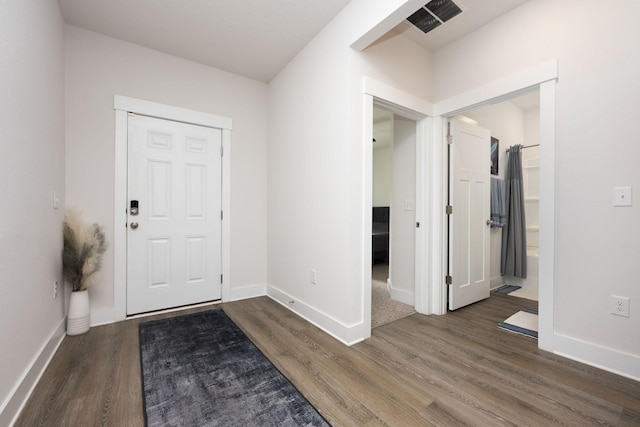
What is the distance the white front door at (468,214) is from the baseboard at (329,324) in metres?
1.19

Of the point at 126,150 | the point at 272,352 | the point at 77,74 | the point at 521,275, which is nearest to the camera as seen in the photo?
the point at 272,352

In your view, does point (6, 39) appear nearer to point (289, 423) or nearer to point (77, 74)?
point (77, 74)

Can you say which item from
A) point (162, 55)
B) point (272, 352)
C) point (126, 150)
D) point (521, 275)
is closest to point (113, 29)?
point (162, 55)

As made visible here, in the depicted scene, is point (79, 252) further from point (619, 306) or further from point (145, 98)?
point (619, 306)

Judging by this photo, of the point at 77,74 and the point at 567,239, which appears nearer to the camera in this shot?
the point at 567,239

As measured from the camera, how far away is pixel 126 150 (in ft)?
8.66

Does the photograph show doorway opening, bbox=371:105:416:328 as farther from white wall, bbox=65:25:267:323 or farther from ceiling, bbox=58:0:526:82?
white wall, bbox=65:25:267:323

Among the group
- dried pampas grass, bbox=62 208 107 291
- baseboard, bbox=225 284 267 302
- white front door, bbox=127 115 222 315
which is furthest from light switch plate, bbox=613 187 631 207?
dried pampas grass, bbox=62 208 107 291

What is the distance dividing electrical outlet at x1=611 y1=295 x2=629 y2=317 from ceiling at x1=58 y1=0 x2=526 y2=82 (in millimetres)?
2281

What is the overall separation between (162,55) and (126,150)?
1069 mm

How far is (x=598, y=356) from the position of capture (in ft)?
6.00

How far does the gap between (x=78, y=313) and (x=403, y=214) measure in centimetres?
319

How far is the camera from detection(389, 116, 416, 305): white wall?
3014mm

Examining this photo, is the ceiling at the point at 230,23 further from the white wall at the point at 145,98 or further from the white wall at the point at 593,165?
the white wall at the point at 593,165
